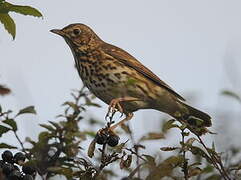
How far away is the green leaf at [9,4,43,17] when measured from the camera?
11.7 ft

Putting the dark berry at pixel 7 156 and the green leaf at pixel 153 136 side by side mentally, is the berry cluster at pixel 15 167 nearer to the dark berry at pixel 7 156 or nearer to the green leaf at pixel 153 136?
the dark berry at pixel 7 156

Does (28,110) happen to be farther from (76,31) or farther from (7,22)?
(76,31)

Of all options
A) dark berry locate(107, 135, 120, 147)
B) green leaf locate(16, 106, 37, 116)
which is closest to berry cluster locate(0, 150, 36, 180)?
dark berry locate(107, 135, 120, 147)

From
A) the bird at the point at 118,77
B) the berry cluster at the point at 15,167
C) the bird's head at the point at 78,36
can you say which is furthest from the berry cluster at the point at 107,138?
the bird's head at the point at 78,36

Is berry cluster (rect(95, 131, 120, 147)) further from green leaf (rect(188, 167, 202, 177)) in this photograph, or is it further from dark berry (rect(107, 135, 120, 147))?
green leaf (rect(188, 167, 202, 177))

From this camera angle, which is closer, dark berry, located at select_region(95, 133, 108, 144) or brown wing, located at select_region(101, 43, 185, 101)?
dark berry, located at select_region(95, 133, 108, 144)

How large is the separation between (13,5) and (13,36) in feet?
0.69

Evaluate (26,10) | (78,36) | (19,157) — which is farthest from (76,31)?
(19,157)

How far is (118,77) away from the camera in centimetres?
629

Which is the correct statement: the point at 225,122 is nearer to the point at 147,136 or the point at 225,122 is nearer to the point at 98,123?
the point at 147,136

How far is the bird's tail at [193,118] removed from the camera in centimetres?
392

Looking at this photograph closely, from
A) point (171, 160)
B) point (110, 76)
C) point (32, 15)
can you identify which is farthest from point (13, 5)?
point (110, 76)

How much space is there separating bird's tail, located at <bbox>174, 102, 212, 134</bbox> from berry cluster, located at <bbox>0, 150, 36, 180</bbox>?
1.12m

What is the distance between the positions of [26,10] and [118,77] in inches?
107
